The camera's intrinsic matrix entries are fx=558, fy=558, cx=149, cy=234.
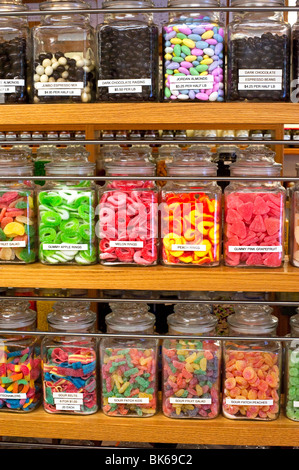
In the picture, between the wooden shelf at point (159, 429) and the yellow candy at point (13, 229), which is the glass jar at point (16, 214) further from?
the wooden shelf at point (159, 429)

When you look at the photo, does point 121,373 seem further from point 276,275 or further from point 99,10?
point 99,10

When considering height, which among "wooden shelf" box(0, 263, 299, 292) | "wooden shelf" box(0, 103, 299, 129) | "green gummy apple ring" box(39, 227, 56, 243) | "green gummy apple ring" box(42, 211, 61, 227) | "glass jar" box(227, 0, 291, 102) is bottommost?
"wooden shelf" box(0, 263, 299, 292)

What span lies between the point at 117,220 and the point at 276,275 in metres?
0.35

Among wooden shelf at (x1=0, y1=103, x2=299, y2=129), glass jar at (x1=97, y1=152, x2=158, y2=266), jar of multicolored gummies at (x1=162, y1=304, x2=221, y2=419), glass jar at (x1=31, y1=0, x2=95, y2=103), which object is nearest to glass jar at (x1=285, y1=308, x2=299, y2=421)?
jar of multicolored gummies at (x1=162, y1=304, x2=221, y2=419)

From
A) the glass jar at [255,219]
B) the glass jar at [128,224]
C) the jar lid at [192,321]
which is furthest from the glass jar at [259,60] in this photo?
the jar lid at [192,321]

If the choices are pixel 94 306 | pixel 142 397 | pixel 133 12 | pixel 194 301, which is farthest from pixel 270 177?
pixel 94 306

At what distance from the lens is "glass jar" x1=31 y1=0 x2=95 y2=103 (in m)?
1.16

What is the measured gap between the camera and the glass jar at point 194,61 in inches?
44.2

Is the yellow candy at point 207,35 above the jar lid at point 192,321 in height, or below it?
above

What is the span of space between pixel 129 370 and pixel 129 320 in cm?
11

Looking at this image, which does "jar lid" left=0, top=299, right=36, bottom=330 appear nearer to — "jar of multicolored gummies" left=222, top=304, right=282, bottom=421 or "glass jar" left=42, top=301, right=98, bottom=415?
"glass jar" left=42, top=301, right=98, bottom=415

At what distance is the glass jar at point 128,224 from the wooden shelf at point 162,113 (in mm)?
156

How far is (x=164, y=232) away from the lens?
3.98 ft

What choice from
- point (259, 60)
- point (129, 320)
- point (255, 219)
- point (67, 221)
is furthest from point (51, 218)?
point (259, 60)
